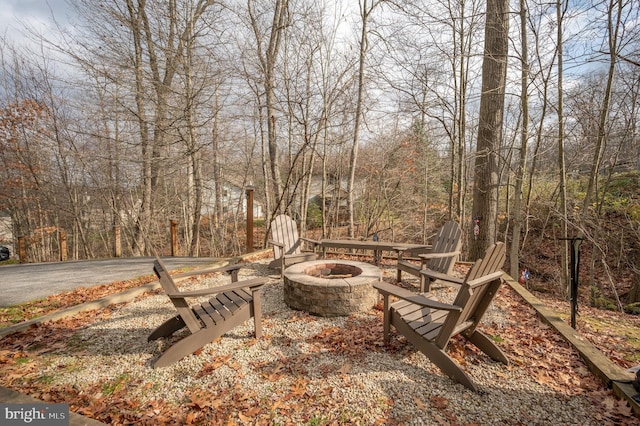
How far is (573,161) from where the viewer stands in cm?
557

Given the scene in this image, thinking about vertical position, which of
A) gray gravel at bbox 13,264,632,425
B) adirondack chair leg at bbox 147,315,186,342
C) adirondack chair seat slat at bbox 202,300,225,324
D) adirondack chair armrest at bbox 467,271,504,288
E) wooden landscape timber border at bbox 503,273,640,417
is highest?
adirondack chair armrest at bbox 467,271,504,288

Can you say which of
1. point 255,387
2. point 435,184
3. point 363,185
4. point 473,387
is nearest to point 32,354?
point 255,387

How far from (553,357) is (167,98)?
8.84 m

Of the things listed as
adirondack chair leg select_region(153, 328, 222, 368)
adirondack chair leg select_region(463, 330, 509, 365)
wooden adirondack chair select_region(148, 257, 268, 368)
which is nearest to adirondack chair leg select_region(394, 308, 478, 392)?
adirondack chair leg select_region(463, 330, 509, 365)

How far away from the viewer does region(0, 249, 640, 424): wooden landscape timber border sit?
74.6 inches

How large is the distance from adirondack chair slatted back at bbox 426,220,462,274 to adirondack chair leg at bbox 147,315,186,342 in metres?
3.30

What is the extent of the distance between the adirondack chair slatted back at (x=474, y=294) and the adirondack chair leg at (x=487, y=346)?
0.11 meters

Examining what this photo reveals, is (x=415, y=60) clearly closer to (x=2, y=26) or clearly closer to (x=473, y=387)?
(x=473, y=387)

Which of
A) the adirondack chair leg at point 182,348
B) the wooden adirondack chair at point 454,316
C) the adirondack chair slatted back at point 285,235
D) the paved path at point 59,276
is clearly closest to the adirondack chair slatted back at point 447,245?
the wooden adirondack chair at point 454,316

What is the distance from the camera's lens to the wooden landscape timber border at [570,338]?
1.90m

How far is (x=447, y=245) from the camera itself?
409cm

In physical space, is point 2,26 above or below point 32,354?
above

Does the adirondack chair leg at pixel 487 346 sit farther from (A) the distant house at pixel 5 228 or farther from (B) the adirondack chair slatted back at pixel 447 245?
(A) the distant house at pixel 5 228

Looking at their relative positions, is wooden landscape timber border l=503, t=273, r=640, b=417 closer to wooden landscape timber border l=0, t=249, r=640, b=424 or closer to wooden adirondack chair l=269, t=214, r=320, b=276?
wooden landscape timber border l=0, t=249, r=640, b=424
